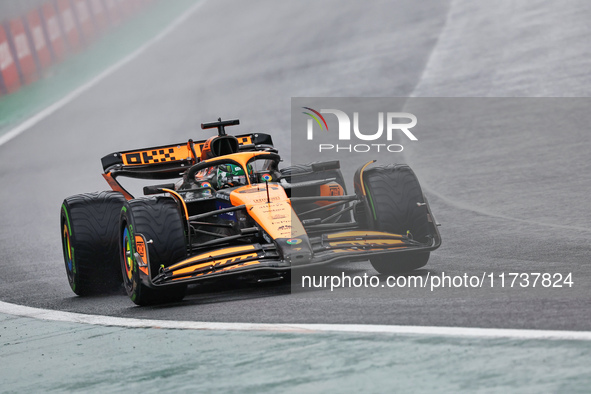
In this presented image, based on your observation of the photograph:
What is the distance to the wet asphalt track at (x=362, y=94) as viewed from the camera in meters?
6.86

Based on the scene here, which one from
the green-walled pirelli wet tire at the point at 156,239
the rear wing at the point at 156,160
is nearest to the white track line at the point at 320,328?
the green-walled pirelli wet tire at the point at 156,239

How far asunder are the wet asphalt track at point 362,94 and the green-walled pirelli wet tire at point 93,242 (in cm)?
30

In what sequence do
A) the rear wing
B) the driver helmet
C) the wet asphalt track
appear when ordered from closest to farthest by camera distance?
1. the wet asphalt track
2. the driver helmet
3. the rear wing

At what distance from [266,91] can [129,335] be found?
20.2 meters

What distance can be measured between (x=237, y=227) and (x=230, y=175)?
3.38ft

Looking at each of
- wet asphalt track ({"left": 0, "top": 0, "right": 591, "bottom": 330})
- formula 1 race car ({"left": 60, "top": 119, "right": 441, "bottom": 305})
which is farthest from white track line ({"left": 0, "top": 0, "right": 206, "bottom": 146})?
formula 1 race car ({"left": 60, "top": 119, "right": 441, "bottom": 305})

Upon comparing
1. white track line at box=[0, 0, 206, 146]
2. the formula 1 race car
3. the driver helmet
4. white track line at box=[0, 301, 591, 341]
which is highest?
white track line at box=[0, 0, 206, 146]

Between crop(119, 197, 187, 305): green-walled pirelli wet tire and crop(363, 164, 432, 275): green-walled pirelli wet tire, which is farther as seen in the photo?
crop(363, 164, 432, 275): green-walled pirelli wet tire

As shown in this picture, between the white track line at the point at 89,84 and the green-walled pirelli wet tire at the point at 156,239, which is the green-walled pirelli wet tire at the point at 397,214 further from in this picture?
the white track line at the point at 89,84

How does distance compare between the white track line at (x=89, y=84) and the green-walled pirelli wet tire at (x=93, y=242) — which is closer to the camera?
the green-walled pirelli wet tire at (x=93, y=242)

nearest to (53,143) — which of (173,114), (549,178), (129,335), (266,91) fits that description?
(173,114)

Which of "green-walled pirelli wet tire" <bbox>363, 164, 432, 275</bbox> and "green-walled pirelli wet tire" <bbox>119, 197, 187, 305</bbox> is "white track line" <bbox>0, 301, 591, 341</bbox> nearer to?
"green-walled pirelli wet tire" <bbox>119, 197, 187, 305</bbox>

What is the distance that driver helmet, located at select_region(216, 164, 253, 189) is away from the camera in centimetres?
930

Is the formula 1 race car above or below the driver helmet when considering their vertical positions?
below
